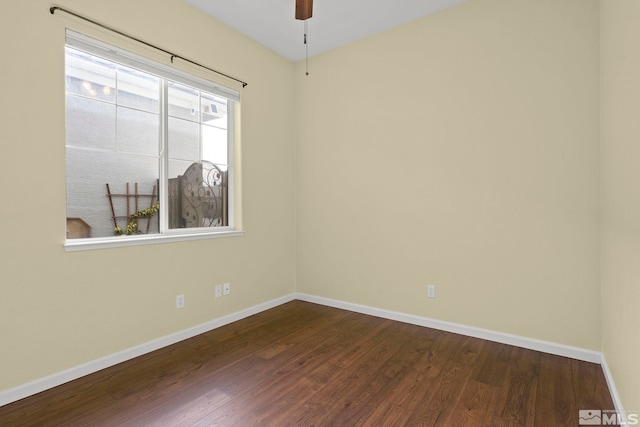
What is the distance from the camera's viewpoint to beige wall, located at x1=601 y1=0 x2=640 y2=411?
4.79 ft

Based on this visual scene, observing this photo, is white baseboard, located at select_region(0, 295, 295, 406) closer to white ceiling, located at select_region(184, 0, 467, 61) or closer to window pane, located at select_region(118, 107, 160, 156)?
window pane, located at select_region(118, 107, 160, 156)

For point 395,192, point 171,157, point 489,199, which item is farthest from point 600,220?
point 171,157

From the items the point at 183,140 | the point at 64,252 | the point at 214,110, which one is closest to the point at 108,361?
the point at 64,252

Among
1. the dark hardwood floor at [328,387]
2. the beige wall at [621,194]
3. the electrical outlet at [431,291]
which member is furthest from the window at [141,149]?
the beige wall at [621,194]

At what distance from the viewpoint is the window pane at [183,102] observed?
9.27 feet

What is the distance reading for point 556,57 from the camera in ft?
7.92

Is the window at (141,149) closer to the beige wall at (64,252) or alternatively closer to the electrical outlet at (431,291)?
the beige wall at (64,252)

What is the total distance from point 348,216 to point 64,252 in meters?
2.53

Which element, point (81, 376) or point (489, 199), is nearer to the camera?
point (81, 376)

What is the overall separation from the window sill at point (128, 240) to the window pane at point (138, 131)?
2.34 feet

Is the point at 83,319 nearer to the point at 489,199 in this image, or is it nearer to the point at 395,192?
the point at 395,192

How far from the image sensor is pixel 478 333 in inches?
110

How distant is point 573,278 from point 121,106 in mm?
3773

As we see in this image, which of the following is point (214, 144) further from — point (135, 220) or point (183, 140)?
point (135, 220)
